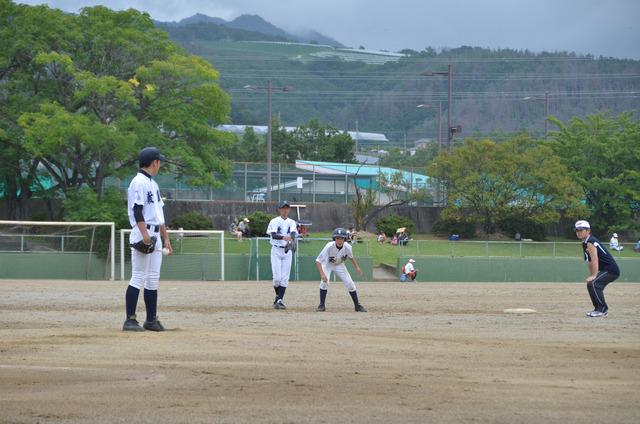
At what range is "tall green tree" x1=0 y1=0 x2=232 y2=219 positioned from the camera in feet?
137

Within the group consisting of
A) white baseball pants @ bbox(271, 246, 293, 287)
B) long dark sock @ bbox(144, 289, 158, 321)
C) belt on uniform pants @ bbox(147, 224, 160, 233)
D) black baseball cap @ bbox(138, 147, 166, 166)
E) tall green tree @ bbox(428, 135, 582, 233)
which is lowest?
long dark sock @ bbox(144, 289, 158, 321)

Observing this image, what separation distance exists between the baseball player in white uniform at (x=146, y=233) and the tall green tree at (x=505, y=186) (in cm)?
3880

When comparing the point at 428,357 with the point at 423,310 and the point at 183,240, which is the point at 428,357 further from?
the point at 183,240

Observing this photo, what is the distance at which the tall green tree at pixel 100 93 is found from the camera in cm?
4169

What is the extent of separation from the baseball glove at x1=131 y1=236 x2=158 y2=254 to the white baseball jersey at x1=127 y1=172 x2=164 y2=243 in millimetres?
46

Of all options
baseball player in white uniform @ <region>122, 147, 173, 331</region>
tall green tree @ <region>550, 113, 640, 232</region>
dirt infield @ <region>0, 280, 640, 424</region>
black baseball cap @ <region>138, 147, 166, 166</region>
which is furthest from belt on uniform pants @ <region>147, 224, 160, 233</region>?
tall green tree @ <region>550, 113, 640, 232</region>

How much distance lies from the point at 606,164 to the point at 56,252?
3301 cm

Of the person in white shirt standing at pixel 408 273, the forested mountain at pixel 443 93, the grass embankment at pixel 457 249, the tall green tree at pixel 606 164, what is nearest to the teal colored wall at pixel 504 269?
the grass embankment at pixel 457 249

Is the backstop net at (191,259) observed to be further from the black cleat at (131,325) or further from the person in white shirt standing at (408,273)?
the black cleat at (131,325)

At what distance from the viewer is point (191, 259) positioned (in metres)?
33.6

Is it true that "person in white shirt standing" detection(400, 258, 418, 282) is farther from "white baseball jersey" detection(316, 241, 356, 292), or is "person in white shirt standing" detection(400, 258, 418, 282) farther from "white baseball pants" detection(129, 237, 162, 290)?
"white baseball pants" detection(129, 237, 162, 290)

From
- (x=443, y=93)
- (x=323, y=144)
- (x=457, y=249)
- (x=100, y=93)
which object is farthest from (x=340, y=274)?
(x=443, y=93)

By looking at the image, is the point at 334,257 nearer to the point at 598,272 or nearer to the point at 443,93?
the point at 598,272

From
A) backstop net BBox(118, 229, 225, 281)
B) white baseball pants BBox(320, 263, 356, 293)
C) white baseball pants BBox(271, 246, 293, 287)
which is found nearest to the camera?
white baseball pants BBox(320, 263, 356, 293)
